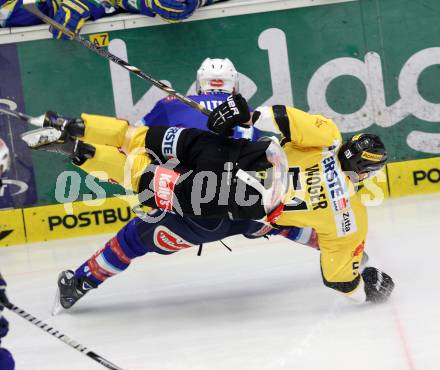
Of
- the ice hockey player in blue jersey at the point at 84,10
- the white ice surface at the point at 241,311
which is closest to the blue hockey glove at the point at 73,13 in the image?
the ice hockey player in blue jersey at the point at 84,10

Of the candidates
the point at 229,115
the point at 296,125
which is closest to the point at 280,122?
the point at 296,125

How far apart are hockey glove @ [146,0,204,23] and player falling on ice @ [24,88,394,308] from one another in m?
1.76

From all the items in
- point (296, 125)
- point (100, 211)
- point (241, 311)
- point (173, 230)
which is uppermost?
point (296, 125)

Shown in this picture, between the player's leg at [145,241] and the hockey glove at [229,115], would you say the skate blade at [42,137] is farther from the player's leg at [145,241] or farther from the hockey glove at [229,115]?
the player's leg at [145,241]

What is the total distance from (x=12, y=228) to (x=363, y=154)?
103 inches

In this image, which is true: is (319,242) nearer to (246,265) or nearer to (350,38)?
(246,265)

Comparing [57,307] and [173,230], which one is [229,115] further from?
[57,307]

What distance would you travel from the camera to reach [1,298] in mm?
2955

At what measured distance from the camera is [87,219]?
5863 millimetres

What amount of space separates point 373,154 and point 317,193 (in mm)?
286

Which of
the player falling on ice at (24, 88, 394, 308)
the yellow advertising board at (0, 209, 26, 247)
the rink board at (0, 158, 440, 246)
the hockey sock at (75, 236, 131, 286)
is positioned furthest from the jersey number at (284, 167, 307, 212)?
the yellow advertising board at (0, 209, 26, 247)

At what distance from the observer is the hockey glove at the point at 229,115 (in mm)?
3750

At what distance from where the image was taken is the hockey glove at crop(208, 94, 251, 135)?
3.75 m

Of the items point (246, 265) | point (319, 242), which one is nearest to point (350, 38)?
point (246, 265)
